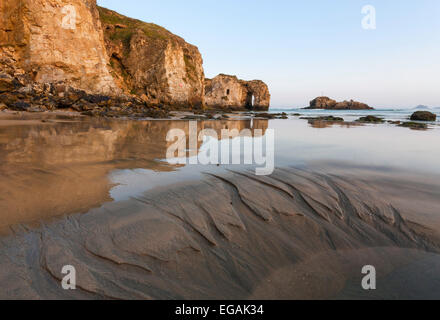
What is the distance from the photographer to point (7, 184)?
2434mm

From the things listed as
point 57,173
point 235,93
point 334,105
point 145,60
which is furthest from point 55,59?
point 334,105

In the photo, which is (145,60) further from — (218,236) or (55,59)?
(218,236)

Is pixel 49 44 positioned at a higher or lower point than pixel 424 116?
higher

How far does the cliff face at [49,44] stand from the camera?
52.0 ft

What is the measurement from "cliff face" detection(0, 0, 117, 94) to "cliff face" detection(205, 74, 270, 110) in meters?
43.3

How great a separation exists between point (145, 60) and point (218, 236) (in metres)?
30.9

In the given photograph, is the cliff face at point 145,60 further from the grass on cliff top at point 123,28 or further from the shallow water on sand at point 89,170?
the shallow water on sand at point 89,170

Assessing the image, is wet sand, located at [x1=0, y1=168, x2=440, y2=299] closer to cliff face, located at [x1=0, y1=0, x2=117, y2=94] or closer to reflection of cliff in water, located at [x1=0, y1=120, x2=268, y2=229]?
reflection of cliff in water, located at [x1=0, y1=120, x2=268, y2=229]

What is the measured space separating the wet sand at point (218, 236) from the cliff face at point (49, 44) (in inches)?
721

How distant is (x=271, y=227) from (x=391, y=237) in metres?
1.06

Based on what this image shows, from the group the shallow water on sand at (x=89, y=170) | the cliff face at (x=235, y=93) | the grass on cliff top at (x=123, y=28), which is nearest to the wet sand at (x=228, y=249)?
the shallow water on sand at (x=89, y=170)

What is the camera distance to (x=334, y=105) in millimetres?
81625

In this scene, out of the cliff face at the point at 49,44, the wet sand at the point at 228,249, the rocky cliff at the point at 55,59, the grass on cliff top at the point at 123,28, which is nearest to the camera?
the wet sand at the point at 228,249

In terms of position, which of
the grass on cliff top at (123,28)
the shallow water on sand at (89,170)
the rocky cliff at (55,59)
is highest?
the grass on cliff top at (123,28)
